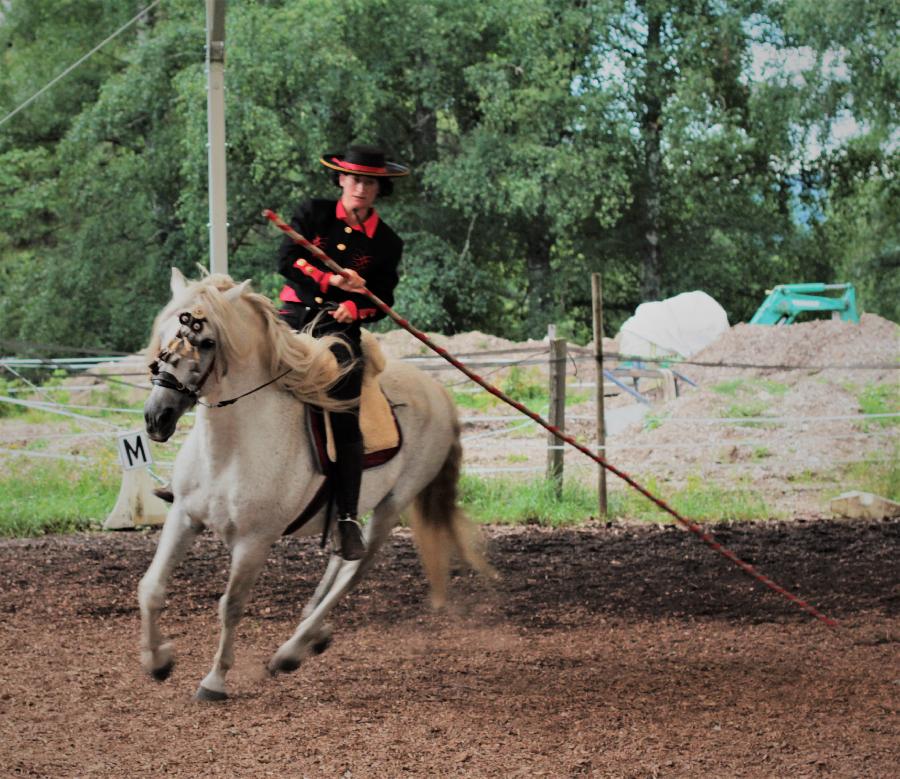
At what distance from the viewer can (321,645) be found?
5.16 meters

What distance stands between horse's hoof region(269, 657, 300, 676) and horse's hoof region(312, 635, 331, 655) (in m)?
0.25

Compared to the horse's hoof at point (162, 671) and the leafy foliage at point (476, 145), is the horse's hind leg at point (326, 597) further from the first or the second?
the leafy foliage at point (476, 145)

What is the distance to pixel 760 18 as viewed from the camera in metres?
19.9

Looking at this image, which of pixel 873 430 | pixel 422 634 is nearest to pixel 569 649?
pixel 422 634

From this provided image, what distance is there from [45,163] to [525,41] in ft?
26.9

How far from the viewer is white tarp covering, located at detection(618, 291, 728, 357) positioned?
18406 millimetres

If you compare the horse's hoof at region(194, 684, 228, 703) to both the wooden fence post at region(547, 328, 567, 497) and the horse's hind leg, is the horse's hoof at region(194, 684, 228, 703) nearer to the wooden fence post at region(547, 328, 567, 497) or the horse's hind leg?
the horse's hind leg

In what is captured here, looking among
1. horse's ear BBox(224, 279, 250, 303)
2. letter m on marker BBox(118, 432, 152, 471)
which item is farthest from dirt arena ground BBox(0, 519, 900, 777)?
horse's ear BBox(224, 279, 250, 303)

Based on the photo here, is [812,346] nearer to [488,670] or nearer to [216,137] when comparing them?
[216,137]

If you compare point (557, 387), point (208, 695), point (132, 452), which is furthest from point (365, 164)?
point (557, 387)

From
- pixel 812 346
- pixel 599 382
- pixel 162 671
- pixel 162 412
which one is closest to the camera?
pixel 162 412

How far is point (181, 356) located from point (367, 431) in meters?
1.24

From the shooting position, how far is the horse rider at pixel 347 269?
15.9ft

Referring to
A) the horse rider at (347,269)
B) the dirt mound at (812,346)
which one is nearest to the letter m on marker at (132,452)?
the horse rider at (347,269)
